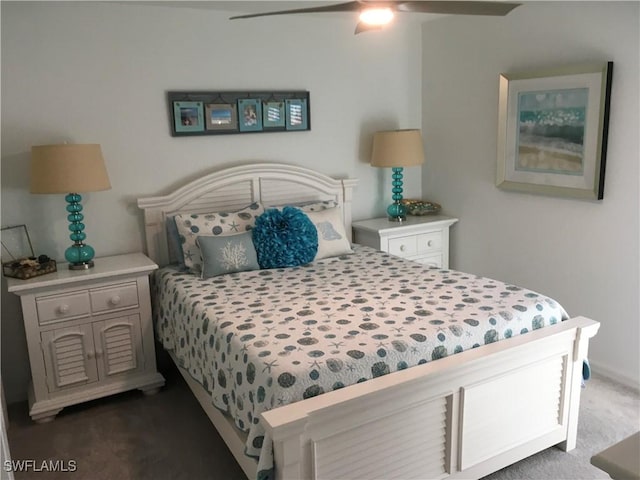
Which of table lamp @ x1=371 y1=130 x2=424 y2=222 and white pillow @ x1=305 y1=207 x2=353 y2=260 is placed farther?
table lamp @ x1=371 y1=130 x2=424 y2=222

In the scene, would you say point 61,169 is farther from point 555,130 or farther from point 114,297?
point 555,130

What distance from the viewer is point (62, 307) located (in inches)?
113

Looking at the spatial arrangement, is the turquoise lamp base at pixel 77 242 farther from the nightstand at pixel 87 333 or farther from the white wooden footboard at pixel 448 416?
the white wooden footboard at pixel 448 416

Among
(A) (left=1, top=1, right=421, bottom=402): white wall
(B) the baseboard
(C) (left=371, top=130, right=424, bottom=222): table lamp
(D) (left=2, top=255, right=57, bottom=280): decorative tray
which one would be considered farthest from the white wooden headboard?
(B) the baseboard

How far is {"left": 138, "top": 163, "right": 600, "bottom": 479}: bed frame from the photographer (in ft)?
6.00

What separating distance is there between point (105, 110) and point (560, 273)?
2973 mm

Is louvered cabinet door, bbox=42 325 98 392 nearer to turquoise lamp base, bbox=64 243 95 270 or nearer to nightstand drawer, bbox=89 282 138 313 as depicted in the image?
nightstand drawer, bbox=89 282 138 313

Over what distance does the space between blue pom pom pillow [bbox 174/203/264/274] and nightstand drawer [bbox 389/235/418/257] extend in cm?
104

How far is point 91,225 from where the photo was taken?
129 inches

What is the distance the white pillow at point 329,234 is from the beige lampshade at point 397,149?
2.06 ft

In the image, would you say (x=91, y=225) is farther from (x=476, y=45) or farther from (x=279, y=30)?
(x=476, y=45)

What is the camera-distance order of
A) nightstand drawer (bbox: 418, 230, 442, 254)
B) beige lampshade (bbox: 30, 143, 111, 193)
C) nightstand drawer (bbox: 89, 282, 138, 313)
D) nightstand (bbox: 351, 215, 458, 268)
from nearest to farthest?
beige lampshade (bbox: 30, 143, 111, 193) → nightstand drawer (bbox: 89, 282, 138, 313) → nightstand (bbox: 351, 215, 458, 268) → nightstand drawer (bbox: 418, 230, 442, 254)

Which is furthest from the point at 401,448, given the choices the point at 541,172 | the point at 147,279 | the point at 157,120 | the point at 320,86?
the point at 320,86

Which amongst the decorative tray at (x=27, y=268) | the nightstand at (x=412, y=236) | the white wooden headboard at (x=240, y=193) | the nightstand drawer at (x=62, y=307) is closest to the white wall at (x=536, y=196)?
the nightstand at (x=412, y=236)
